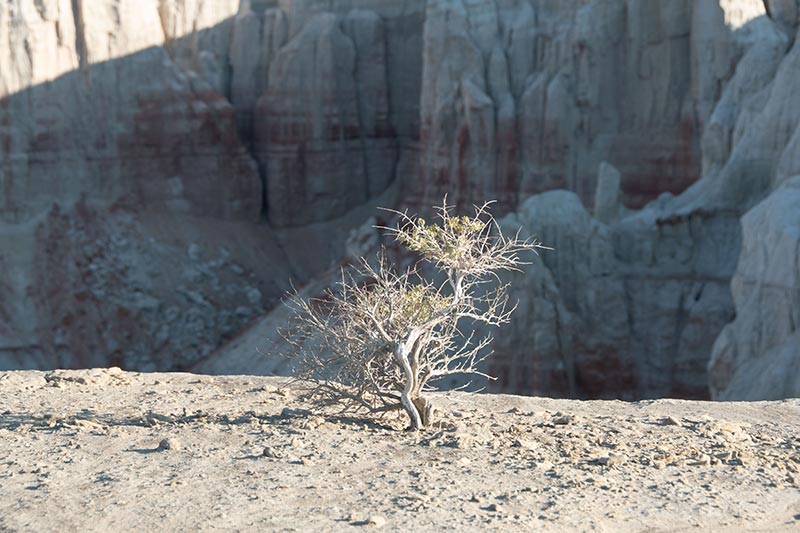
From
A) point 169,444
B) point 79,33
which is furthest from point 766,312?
point 79,33

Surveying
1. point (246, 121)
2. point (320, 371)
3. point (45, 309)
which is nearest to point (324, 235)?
point (246, 121)

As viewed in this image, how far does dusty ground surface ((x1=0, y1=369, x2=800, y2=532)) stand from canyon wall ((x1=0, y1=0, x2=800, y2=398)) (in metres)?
12.3

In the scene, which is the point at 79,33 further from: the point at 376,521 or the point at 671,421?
the point at 376,521

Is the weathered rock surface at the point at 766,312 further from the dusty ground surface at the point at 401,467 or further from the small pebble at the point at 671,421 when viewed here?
the small pebble at the point at 671,421

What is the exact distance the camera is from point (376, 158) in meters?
45.4

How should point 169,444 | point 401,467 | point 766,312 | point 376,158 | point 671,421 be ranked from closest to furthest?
point 401,467 < point 169,444 < point 671,421 < point 766,312 < point 376,158

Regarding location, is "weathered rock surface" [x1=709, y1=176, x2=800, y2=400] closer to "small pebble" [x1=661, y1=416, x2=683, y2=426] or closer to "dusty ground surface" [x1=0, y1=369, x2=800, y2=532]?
"dusty ground surface" [x1=0, y1=369, x2=800, y2=532]

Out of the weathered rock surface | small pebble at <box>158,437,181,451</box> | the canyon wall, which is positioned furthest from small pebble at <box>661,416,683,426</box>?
the canyon wall

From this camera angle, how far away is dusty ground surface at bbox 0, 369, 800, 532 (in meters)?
8.17

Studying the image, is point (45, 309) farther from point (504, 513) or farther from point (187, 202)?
point (504, 513)

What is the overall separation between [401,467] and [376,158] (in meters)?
36.7

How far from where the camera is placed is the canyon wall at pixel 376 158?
24703mm

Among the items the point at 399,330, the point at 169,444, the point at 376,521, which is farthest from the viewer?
the point at 399,330

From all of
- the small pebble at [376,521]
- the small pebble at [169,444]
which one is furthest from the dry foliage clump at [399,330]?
the small pebble at [376,521]
